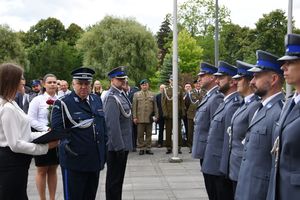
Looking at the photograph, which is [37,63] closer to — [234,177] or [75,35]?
[75,35]

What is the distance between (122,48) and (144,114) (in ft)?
128

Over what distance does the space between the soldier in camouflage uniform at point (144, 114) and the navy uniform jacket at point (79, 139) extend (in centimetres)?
781

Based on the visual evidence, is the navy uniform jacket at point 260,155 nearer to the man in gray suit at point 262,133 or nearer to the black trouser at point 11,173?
the man in gray suit at point 262,133

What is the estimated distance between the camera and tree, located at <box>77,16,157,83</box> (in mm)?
51594

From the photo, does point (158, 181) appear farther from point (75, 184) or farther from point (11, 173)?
point (11, 173)

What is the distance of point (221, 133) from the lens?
19.4ft

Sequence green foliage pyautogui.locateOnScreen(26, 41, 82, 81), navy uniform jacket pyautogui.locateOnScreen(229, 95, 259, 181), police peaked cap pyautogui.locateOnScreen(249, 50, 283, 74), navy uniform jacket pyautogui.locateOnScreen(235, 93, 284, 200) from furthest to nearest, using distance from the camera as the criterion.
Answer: green foliage pyautogui.locateOnScreen(26, 41, 82, 81), navy uniform jacket pyautogui.locateOnScreen(229, 95, 259, 181), police peaked cap pyautogui.locateOnScreen(249, 50, 283, 74), navy uniform jacket pyautogui.locateOnScreen(235, 93, 284, 200)

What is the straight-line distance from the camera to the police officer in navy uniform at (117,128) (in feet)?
22.5

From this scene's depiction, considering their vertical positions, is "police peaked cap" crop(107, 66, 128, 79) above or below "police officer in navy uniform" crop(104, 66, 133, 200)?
above

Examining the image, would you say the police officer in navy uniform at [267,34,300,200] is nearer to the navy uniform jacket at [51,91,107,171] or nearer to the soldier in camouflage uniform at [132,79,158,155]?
the navy uniform jacket at [51,91,107,171]

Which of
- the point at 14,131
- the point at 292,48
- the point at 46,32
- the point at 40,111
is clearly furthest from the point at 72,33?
the point at 292,48

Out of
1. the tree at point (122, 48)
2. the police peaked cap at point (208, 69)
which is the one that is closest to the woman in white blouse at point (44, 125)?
the police peaked cap at point (208, 69)

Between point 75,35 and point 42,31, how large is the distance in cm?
597

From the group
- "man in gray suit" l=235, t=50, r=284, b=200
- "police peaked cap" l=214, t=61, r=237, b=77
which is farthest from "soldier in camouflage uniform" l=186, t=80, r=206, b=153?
"man in gray suit" l=235, t=50, r=284, b=200
